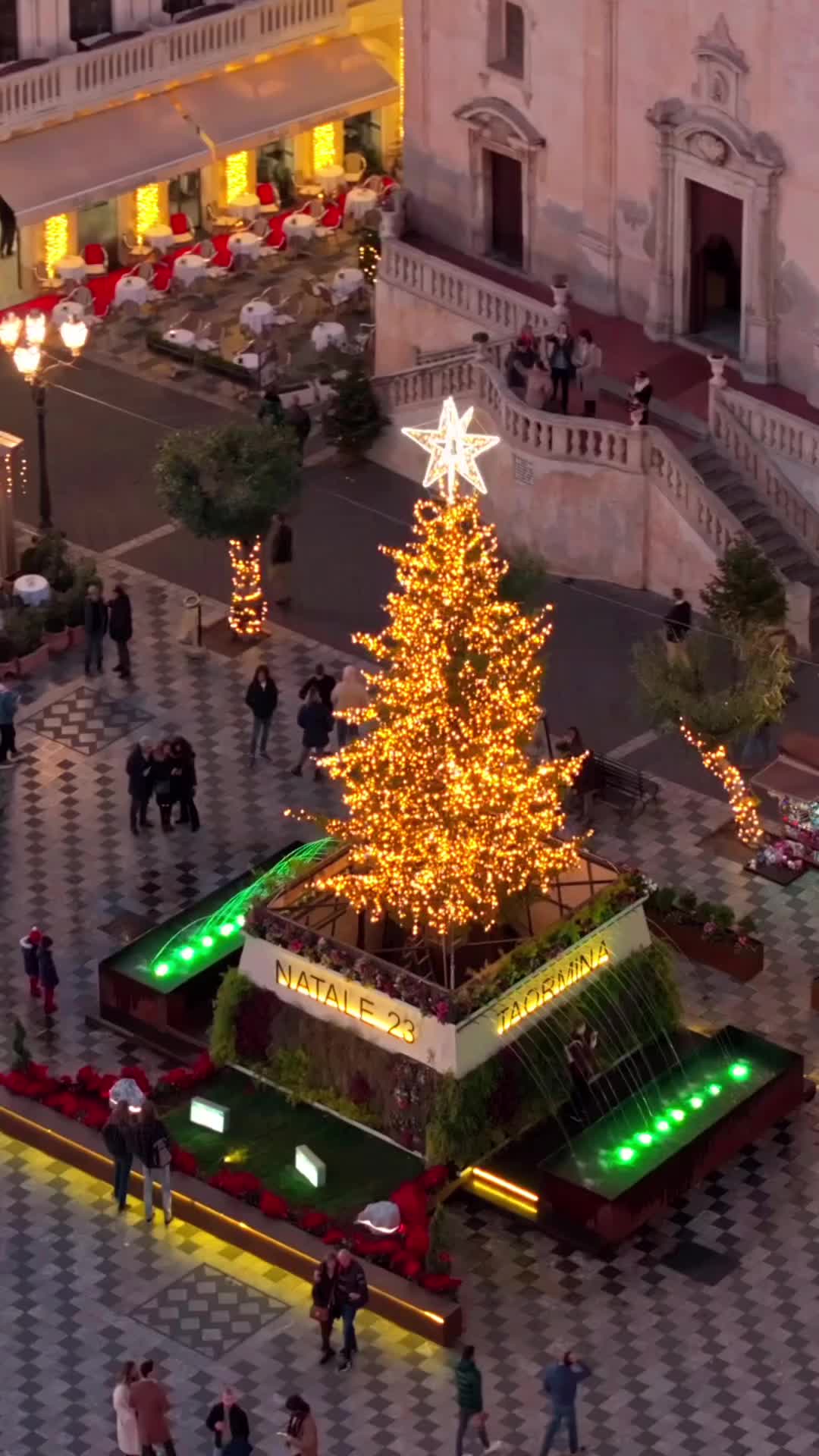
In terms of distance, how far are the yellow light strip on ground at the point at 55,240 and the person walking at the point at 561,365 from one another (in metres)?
11.3

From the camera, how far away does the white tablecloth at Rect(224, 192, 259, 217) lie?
217ft

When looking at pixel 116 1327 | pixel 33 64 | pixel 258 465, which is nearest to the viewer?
pixel 116 1327

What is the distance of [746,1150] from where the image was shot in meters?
44.2

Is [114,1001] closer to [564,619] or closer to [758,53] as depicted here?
[564,619]

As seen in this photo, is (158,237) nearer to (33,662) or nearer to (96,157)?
(96,157)

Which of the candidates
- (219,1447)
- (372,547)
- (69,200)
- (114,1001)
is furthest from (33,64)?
(219,1447)

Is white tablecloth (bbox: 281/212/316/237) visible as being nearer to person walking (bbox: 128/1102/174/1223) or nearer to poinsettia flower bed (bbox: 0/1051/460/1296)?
poinsettia flower bed (bbox: 0/1051/460/1296)

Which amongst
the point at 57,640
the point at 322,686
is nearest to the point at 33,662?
the point at 57,640

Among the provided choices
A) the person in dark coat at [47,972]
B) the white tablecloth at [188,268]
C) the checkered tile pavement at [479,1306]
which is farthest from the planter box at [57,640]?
the white tablecloth at [188,268]

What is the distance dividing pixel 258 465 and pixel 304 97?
13940 millimetres

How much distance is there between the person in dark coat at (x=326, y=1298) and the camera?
40688 mm

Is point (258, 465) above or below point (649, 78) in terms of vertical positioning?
below

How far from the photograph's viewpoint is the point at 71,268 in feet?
209

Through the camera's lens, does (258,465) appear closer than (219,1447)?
No
